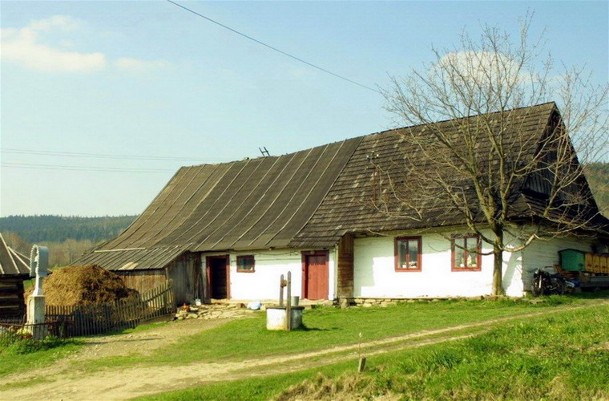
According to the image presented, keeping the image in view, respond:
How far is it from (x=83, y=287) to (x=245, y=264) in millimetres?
7163

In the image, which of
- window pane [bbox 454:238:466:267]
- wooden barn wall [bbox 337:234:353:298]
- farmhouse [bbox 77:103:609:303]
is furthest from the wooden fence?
window pane [bbox 454:238:466:267]

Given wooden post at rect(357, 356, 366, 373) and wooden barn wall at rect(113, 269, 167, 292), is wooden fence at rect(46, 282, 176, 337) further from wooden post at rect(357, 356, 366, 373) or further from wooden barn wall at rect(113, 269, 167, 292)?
wooden post at rect(357, 356, 366, 373)

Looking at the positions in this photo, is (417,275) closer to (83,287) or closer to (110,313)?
(110,313)

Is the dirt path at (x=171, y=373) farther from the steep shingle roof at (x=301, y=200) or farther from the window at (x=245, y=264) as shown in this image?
the window at (x=245, y=264)

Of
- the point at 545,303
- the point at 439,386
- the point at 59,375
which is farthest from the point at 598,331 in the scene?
the point at 59,375

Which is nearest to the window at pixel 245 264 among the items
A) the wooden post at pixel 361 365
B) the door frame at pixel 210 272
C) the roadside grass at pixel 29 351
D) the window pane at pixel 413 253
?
the door frame at pixel 210 272

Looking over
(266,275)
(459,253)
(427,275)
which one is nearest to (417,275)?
(427,275)

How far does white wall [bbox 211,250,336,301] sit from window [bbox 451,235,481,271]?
16.8 feet

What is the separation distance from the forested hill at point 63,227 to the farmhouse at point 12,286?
13583 cm

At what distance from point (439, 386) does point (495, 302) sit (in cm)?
1417

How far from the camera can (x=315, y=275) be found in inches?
1267

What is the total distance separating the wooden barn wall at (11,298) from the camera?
29.4 m

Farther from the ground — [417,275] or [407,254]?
[407,254]

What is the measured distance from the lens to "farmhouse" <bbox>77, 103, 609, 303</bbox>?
1131 inches
